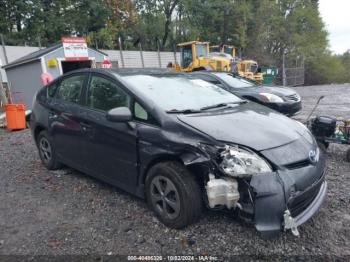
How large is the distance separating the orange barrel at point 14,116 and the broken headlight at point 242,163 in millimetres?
8069

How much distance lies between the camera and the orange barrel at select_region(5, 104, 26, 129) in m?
8.91

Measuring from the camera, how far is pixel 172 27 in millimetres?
32875

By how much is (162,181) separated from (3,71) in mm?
15185

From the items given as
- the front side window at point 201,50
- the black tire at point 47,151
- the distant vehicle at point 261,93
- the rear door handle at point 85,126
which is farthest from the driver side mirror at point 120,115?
the front side window at point 201,50

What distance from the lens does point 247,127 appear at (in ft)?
9.80

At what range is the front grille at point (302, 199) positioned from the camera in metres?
2.59

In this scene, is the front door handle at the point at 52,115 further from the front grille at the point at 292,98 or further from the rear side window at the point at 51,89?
the front grille at the point at 292,98

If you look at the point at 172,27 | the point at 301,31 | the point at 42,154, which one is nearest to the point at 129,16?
the point at 172,27

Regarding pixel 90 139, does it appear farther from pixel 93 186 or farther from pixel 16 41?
pixel 16 41

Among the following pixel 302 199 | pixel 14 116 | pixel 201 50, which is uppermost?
pixel 201 50

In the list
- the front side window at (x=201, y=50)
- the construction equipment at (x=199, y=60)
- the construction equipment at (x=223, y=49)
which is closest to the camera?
the construction equipment at (x=199, y=60)

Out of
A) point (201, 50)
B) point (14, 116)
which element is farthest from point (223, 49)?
point (14, 116)

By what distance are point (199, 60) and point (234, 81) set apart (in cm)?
1036

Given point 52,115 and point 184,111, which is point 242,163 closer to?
point 184,111
